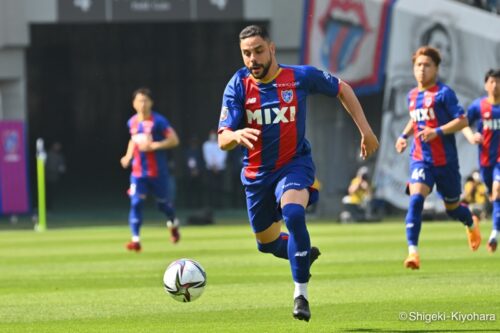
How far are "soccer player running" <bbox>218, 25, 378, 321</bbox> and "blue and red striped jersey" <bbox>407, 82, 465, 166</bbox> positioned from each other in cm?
438

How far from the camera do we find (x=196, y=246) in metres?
20.6

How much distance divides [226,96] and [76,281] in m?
4.99

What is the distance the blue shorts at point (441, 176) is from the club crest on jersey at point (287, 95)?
14.9 ft

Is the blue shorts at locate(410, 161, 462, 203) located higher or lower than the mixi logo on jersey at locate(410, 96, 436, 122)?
lower

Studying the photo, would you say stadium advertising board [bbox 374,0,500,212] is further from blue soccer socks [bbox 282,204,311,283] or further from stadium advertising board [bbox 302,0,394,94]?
blue soccer socks [bbox 282,204,311,283]

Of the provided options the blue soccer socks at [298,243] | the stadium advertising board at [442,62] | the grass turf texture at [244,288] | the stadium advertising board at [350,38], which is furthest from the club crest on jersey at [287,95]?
the stadium advertising board at [350,38]

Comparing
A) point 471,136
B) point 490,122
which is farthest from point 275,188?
point 490,122

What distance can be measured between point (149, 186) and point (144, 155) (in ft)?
1.82

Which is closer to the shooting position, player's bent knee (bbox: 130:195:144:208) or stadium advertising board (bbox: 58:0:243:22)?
player's bent knee (bbox: 130:195:144:208)

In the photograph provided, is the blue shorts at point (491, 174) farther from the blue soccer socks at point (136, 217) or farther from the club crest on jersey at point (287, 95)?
the club crest on jersey at point (287, 95)

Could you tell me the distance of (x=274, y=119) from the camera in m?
10.1

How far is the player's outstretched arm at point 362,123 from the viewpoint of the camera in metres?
9.85

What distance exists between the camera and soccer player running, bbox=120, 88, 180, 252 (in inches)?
763

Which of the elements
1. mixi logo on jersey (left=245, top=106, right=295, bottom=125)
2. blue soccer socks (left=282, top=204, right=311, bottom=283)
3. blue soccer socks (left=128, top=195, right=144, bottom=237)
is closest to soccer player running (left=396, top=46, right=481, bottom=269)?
mixi logo on jersey (left=245, top=106, right=295, bottom=125)
